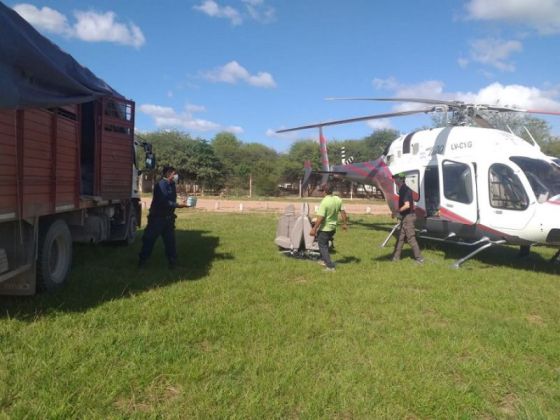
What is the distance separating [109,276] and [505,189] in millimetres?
7041

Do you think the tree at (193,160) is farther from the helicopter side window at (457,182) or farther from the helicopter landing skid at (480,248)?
the helicopter landing skid at (480,248)

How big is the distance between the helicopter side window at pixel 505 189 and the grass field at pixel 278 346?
1436mm

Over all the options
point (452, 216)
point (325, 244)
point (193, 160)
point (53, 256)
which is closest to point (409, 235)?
point (452, 216)

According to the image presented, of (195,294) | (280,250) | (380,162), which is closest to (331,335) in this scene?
(195,294)

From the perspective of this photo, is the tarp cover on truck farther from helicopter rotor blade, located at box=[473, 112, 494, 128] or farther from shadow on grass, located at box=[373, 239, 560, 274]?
helicopter rotor blade, located at box=[473, 112, 494, 128]

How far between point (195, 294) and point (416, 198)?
6.25 meters

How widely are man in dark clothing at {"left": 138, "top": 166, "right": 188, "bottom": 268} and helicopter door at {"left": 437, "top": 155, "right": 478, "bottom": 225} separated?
5.52 metres

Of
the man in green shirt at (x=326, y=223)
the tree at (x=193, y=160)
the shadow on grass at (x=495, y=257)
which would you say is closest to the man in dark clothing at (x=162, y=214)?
the man in green shirt at (x=326, y=223)

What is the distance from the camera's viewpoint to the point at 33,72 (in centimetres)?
470

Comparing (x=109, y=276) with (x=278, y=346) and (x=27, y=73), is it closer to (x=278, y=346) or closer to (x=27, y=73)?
(x=27, y=73)

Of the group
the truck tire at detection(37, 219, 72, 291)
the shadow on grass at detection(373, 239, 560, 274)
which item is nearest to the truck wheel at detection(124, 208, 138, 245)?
the truck tire at detection(37, 219, 72, 291)

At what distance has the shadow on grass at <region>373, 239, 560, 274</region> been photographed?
31.7ft

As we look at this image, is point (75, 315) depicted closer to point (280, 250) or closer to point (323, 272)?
point (323, 272)

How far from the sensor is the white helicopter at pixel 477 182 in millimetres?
8352
